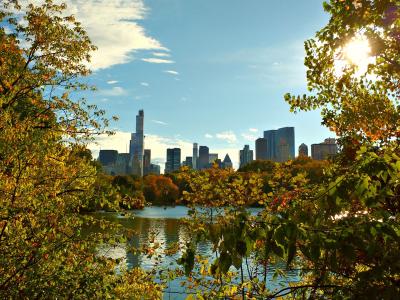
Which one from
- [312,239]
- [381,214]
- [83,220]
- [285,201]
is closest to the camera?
[312,239]

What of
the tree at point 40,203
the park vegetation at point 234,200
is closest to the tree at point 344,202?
the park vegetation at point 234,200

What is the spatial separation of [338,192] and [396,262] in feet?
2.13

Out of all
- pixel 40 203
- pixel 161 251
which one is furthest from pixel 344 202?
pixel 161 251

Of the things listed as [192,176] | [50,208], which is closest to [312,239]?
[50,208]

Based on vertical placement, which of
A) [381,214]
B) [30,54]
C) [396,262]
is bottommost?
[396,262]

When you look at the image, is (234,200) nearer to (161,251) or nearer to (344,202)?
(344,202)

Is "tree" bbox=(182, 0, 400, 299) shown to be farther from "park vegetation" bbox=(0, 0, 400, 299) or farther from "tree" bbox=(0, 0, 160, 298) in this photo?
"tree" bbox=(0, 0, 160, 298)

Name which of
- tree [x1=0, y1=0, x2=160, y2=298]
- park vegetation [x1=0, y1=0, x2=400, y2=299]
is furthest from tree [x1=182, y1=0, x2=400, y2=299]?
tree [x1=0, y1=0, x2=160, y2=298]

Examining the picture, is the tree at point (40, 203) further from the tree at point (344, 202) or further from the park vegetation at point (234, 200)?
the tree at point (344, 202)

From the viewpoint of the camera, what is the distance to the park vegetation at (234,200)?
2771 millimetres

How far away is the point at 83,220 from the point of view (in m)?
9.26

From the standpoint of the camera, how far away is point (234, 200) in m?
10.6

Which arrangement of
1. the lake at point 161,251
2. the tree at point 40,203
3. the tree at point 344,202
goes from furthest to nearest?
1. the lake at point 161,251
2. the tree at point 40,203
3. the tree at point 344,202

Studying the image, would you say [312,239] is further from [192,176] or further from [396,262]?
[192,176]
